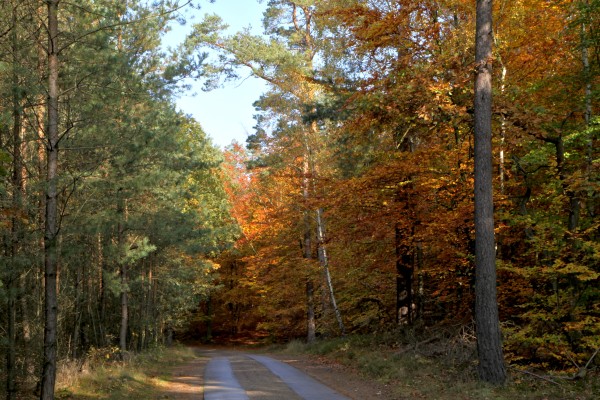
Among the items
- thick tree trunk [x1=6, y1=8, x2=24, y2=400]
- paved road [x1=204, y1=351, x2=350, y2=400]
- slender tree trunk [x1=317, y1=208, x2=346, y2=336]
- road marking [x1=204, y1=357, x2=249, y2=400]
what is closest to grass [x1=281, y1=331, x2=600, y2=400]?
paved road [x1=204, y1=351, x2=350, y2=400]

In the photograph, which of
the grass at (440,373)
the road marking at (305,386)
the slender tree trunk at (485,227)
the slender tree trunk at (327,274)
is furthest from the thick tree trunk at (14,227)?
the slender tree trunk at (327,274)

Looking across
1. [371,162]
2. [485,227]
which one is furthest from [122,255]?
[485,227]

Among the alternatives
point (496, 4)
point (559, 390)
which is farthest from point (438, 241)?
point (496, 4)

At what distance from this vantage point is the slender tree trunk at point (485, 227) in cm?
1083

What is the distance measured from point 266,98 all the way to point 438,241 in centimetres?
1391

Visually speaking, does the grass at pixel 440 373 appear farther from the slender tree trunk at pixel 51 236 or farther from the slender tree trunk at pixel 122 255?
the slender tree trunk at pixel 122 255

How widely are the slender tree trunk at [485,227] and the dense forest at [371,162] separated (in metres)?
0.12

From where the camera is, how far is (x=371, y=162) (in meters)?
19.3

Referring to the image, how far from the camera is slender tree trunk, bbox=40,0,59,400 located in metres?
9.16

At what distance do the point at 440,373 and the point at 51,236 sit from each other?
9185mm

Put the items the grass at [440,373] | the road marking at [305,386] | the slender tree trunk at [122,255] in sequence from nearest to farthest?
the grass at [440,373] → the road marking at [305,386] → the slender tree trunk at [122,255]

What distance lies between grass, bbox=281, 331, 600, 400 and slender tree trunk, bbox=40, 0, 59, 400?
22.9ft

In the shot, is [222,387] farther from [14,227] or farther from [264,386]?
[14,227]

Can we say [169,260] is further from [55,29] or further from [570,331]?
[570,331]
